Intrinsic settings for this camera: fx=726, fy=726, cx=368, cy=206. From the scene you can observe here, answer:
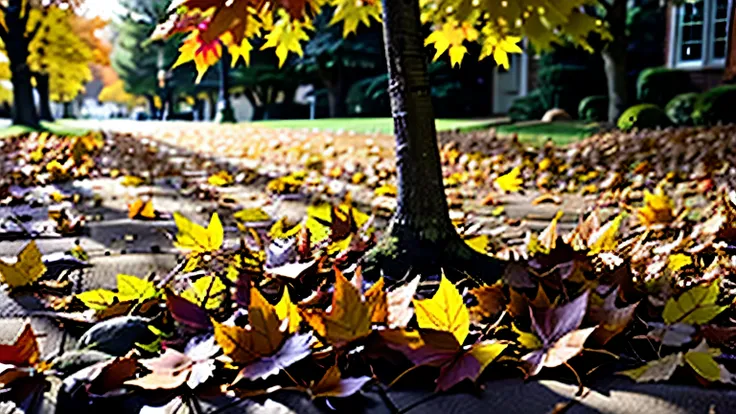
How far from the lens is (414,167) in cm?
186

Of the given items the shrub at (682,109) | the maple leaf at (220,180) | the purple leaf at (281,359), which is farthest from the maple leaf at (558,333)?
the shrub at (682,109)

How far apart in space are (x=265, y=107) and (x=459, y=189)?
2287 centimetres

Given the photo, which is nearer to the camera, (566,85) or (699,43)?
(699,43)

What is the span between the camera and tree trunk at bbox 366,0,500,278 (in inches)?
72.4

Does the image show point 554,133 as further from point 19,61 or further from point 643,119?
point 19,61

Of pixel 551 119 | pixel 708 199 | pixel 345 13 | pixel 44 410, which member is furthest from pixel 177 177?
pixel 551 119

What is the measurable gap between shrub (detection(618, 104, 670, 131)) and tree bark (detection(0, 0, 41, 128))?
1290 cm

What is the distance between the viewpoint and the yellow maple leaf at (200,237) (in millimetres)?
1797

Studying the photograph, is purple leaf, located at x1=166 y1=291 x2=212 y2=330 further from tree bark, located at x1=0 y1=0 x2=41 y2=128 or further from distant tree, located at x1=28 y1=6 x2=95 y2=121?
distant tree, located at x1=28 y1=6 x2=95 y2=121

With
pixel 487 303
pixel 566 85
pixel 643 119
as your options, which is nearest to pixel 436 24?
pixel 487 303

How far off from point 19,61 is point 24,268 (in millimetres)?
17081

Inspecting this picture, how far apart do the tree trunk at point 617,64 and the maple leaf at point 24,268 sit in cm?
1017

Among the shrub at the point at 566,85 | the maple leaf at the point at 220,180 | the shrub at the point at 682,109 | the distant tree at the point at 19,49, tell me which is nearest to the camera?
the maple leaf at the point at 220,180

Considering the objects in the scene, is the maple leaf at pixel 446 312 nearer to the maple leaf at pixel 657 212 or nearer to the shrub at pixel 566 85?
the maple leaf at pixel 657 212
